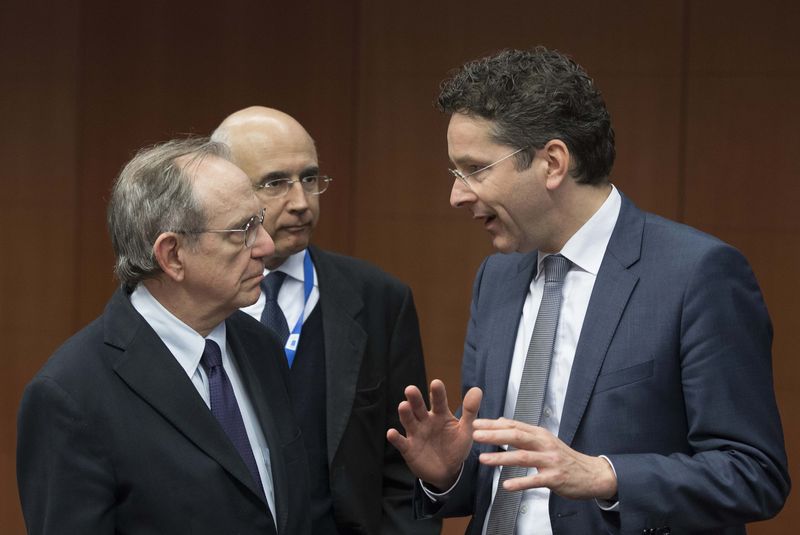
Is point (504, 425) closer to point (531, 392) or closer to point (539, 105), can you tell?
point (531, 392)

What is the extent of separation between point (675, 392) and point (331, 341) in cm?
101

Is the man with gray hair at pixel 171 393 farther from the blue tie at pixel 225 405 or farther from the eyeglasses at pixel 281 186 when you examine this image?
the eyeglasses at pixel 281 186

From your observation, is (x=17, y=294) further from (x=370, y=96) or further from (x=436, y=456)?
(x=436, y=456)

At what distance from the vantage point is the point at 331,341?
2.97m

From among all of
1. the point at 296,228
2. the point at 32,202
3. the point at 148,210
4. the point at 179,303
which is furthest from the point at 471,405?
the point at 32,202

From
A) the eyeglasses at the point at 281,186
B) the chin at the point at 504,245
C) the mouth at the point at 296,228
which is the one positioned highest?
the eyeglasses at the point at 281,186

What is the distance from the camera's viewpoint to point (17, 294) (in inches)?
204

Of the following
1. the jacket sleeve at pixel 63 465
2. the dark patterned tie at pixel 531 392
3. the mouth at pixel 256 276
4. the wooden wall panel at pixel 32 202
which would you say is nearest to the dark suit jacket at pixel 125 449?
the jacket sleeve at pixel 63 465

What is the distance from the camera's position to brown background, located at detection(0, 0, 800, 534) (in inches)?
178

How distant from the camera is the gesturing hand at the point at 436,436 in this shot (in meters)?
2.34

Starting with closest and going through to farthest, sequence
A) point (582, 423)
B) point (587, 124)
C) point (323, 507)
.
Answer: point (582, 423) < point (587, 124) < point (323, 507)

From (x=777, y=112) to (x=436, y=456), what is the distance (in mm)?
2656

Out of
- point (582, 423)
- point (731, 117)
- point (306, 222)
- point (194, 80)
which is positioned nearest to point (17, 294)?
point (194, 80)

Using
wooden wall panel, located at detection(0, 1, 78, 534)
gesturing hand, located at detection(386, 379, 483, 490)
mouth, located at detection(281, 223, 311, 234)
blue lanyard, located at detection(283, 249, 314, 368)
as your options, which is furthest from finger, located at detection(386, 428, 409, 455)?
wooden wall panel, located at detection(0, 1, 78, 534)
